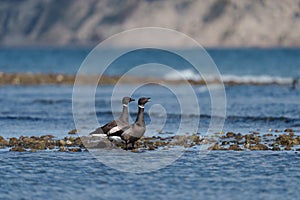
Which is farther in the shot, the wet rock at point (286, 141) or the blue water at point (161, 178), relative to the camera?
the wet rock at point (286, 141)

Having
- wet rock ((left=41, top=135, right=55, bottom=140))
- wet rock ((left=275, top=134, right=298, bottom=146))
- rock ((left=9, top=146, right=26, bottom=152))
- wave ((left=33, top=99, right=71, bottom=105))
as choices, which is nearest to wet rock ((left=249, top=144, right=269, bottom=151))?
wet rock ((left=275, top=134, right=298, bottom=146))

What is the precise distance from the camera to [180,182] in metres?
20.3

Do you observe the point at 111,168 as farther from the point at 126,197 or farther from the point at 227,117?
the point at 227,117

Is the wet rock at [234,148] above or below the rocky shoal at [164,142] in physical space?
below

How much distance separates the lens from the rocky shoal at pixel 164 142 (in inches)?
1000

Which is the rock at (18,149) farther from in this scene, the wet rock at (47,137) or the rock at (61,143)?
the wet rock at (47,137)

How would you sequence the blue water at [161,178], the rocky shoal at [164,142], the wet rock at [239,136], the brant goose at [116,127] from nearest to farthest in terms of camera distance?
the blue water at [161,178] < the brant goose at [116,127] < the rocky shoal at [164,142] < the wet rock at [239,136]

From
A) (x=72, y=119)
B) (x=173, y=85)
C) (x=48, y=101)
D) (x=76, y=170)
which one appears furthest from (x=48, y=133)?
(x=173, y=85)

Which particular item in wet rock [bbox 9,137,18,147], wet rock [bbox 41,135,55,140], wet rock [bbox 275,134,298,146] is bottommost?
wet rock [bbox 275,134,298,146]

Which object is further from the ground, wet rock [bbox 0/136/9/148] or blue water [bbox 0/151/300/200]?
wet rock [bbox 0/136/9/148]

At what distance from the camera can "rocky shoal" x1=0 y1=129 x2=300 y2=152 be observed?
2539cm

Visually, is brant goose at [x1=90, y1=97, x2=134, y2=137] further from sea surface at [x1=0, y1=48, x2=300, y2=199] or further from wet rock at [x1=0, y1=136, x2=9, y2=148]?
wet rock at [x1=0, y1=136, x2=9, y2=148]

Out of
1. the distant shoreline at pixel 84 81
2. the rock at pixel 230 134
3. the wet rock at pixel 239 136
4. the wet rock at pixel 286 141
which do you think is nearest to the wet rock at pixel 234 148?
the wet rock at pixel 286 141

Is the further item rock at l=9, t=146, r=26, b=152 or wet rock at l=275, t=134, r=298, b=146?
wet rock at l=275, t=134, r=298, b=146
